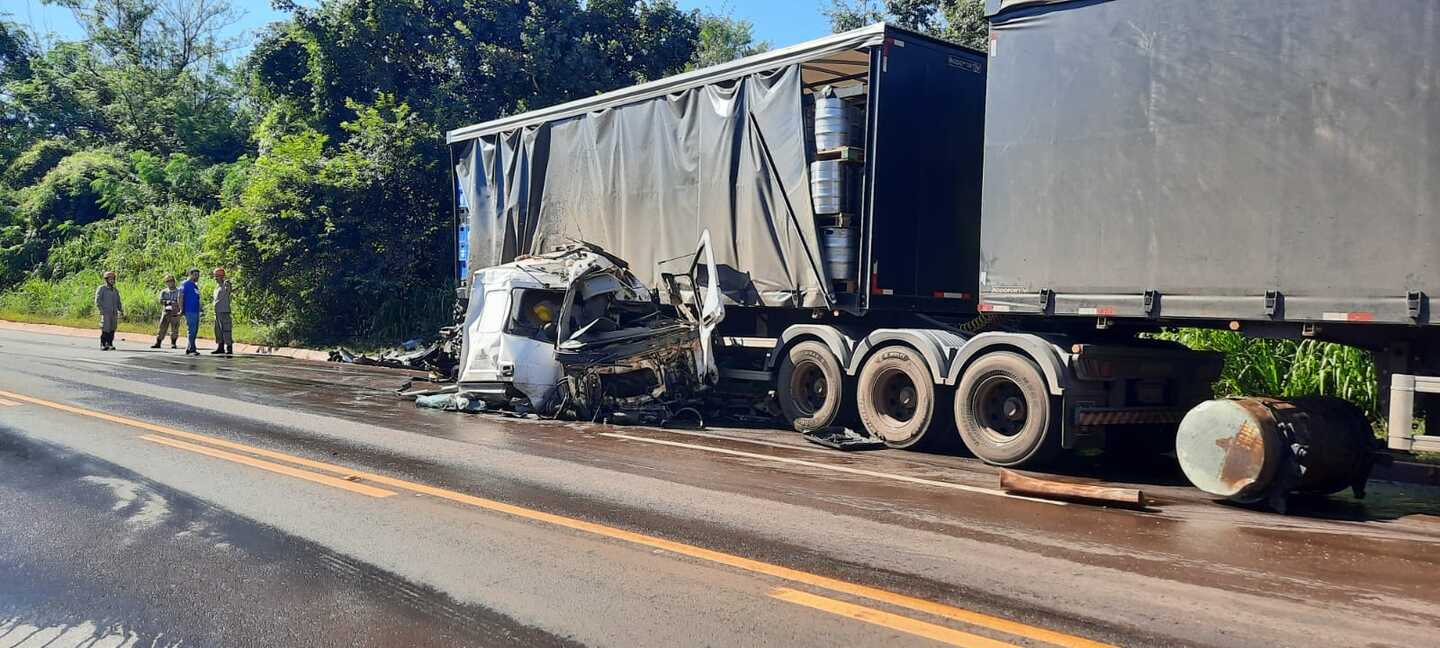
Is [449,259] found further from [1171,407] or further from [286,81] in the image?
[1171,407]

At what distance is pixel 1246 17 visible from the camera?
732cm

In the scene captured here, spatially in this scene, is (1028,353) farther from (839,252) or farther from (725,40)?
(725,40)

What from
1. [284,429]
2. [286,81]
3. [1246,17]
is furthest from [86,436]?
[286,81]

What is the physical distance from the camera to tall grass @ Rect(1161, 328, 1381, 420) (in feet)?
33.7

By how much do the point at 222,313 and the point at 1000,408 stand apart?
16480mm

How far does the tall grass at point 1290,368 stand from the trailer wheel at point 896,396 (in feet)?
9.47

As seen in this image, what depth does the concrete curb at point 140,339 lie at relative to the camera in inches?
821

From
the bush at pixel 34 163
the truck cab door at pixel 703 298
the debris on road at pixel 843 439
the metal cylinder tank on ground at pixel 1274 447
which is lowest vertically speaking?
the debris on road at pixel 843 439

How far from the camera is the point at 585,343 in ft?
36.3

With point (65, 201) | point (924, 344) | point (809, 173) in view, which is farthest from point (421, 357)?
point (65, 201)

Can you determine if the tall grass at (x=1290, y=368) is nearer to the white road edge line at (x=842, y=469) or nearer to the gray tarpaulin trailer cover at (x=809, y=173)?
the gray tarpaulin trailer cover at (x=809, y=173)

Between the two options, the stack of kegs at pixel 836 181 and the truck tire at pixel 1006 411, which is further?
the stack of kegs at pixel 836 181

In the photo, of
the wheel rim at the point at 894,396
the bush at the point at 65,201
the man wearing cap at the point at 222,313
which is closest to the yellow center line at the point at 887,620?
the wheel rim at the point at 894,396

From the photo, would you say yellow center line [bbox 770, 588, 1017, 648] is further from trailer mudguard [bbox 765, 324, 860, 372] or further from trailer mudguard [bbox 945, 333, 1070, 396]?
trailer mudguard [bbox 765, 324, 860, 372]
